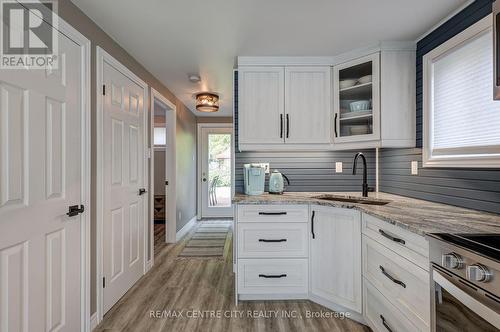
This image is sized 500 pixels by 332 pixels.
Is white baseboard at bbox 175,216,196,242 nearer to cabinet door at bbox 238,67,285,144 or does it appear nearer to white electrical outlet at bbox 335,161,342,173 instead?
cabinet door at bbox 238,67,285,144

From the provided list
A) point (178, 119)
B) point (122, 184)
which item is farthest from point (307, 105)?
point (178, 119)

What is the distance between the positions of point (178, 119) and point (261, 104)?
6.72 ft

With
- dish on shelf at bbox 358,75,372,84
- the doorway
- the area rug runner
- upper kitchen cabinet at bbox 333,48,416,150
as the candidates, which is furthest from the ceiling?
the doorway

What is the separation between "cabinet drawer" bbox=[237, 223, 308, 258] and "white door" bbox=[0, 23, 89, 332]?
4.12 feet

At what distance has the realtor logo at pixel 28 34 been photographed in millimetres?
1300

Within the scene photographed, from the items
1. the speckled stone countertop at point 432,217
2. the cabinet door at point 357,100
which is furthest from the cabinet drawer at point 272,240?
the cabinet door at point 357,100

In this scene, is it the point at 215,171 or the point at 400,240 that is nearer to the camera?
the point at 400,240

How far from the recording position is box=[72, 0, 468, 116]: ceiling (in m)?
1.75

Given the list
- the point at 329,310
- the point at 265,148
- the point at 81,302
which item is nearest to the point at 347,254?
the point at 329,310

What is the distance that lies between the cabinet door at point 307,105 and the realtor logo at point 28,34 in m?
1.90

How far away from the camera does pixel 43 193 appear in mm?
1480

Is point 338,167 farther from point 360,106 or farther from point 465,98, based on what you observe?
point 465,98

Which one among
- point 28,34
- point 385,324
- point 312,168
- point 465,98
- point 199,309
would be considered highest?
point 28,34

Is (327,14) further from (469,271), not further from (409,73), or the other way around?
(469,271)
